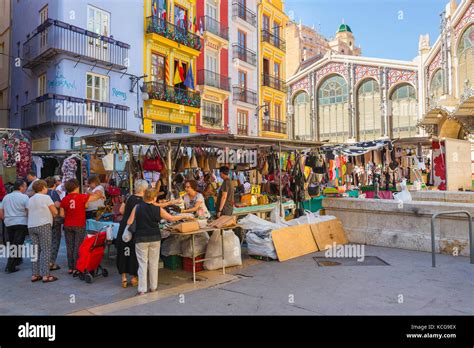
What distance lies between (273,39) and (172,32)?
1237 cm

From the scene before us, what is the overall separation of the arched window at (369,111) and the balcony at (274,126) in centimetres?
1284

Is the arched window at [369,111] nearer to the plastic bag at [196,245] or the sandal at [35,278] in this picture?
the plastic bag at [196,245]

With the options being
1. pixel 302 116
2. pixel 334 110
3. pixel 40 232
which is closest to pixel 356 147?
pixel 40 232

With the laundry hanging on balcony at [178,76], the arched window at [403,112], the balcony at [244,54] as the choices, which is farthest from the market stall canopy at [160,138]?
the arched window at [403,112]

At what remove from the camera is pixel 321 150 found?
13.0m

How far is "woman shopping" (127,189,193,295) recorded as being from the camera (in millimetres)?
5949

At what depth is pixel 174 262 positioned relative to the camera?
7.79 m

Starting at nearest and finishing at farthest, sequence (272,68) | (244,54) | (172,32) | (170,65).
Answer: (172,32) < (170,65) < (244,54) < (272,68)

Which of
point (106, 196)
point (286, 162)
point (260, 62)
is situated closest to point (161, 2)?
point (260, 62)

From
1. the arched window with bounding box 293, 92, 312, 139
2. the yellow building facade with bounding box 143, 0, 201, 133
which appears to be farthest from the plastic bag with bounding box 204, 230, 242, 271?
the arched window with bounding box 293, 92, 312, 139

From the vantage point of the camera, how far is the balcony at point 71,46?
16219 mm

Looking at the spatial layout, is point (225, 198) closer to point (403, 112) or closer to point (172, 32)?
point (172, 32)
